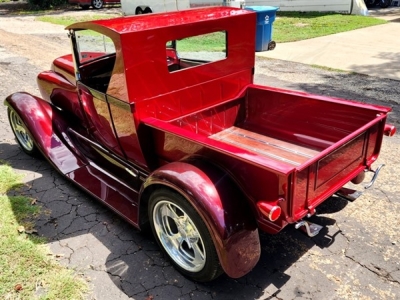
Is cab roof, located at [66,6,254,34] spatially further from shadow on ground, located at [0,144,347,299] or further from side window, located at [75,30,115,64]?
shadow on ground, located at [0,144,347,299]

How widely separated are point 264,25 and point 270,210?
840 cm

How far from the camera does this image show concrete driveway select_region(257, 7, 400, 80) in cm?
852

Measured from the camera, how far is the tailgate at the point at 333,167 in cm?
238

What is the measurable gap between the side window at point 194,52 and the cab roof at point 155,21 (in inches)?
7.4

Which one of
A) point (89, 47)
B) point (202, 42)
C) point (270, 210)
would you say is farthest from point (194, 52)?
point (270, 210)

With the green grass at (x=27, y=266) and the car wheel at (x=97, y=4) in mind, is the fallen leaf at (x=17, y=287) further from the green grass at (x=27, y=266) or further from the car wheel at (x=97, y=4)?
the car wheel at (x=97, y=4)

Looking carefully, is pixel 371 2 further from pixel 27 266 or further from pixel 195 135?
pixel 27 266

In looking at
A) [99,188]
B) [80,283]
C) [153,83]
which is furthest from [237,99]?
[80,283]

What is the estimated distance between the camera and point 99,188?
Answer: 11.8 ft

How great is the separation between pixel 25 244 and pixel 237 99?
2.36 m

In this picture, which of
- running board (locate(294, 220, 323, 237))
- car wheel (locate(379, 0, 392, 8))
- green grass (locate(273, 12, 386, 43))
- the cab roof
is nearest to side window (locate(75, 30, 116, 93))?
the cab roof

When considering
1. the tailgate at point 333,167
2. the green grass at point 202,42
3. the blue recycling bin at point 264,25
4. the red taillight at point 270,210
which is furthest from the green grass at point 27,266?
the blue recycling bin at point 264,25

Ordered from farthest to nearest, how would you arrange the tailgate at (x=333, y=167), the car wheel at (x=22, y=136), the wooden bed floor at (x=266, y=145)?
the car wheel at (x=22, y=136) → the wooden bed floor at (x=266, y=145) → the tailgate at (x=333, y=167)

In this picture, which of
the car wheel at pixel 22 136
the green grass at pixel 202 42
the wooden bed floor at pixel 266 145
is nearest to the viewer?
the wooden bed floor at pixel 266 145
